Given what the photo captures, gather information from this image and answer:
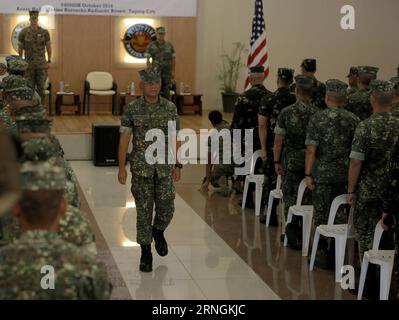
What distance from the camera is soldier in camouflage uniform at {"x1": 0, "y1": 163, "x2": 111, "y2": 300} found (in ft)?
8.46

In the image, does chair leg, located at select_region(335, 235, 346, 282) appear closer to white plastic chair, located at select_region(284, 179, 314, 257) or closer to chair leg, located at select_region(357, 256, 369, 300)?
chair leg, located at select_region(357, 256, 369, 300)

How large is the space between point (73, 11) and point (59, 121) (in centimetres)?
215

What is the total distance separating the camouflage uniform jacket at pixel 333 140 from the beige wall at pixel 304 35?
9422 millimetres

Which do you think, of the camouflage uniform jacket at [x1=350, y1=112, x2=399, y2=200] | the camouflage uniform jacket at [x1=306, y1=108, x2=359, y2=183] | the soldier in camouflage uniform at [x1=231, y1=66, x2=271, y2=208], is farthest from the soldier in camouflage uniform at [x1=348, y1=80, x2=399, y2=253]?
the soldier in camouflage uniform at [x1=231, y1=66, x2=271, y2=208]

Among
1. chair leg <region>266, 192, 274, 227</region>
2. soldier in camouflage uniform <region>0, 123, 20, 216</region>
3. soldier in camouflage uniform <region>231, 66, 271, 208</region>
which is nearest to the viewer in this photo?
soldier in camouflage uniform <region>0, 123, 20, 216</region>

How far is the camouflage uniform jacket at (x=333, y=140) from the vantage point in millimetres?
6512

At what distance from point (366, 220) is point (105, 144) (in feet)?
19.9

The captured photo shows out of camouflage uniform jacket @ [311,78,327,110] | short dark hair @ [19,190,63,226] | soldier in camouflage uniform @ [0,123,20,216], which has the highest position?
soldier in camouflage uniform @ [0,123,20,216]

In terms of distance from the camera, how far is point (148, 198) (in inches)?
254

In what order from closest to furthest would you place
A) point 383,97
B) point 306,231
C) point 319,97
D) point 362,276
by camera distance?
point 362,276 < point 383,97 < point 306,231 < point 319,97

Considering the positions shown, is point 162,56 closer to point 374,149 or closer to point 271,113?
point 271,113

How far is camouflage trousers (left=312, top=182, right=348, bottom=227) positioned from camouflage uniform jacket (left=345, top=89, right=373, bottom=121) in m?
1.47

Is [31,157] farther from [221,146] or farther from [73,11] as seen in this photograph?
[73,11]

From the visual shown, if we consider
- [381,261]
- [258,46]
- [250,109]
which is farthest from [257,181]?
[258,46]
